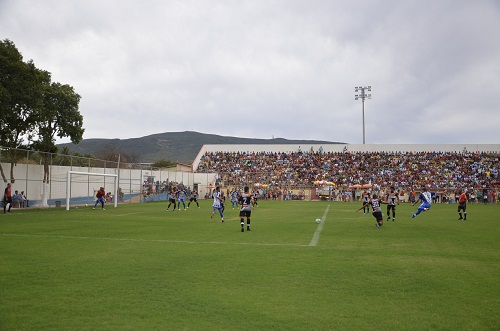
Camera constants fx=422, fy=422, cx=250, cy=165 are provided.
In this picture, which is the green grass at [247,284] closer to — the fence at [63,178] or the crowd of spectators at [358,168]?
the fence at [63,178]

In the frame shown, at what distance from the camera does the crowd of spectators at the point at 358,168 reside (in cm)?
6053

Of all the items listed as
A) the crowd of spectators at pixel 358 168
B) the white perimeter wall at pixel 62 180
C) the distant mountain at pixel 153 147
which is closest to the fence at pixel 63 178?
the white perimeter wall at pixel 62 180

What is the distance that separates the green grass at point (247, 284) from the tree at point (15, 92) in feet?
58.8

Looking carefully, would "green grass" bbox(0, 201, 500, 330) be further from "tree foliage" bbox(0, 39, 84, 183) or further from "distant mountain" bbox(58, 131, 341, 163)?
"distant mountain" bbox(58, 131, 341, 163)

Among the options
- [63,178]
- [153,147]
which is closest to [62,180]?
[63,178]

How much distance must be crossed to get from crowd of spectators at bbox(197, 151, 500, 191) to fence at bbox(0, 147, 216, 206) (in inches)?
639

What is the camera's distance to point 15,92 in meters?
28.9

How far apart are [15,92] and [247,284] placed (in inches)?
1076

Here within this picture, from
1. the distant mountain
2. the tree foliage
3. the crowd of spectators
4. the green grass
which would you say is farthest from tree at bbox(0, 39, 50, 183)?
the distant mountain

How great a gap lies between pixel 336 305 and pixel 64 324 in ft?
13.0

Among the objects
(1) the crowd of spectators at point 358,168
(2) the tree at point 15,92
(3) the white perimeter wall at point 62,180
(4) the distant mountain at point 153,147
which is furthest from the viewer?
(4) the distant mountain at point 153,147

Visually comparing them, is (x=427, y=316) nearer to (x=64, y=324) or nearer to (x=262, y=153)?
(x=64, y=324)

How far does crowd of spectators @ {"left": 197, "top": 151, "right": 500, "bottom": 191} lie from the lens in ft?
199

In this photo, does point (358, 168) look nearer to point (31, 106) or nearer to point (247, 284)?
point (31, 106)
